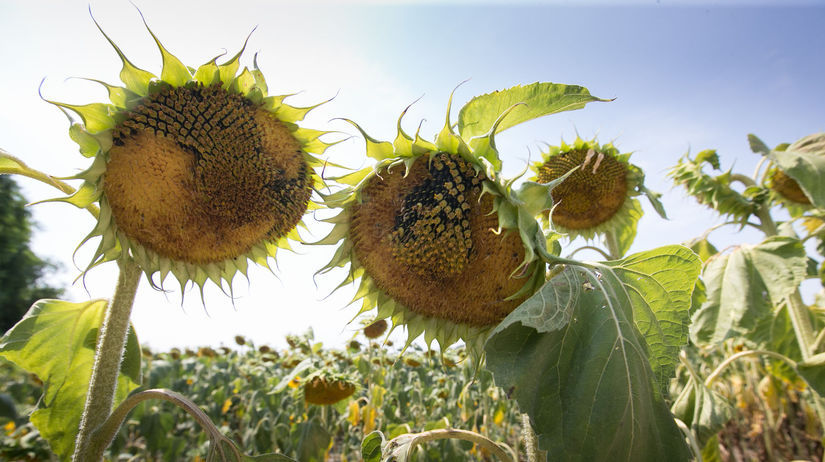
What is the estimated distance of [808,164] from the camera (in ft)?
10.7

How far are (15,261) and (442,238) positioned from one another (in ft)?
127

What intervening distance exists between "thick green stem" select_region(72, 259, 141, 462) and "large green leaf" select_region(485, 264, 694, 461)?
139 centimetres

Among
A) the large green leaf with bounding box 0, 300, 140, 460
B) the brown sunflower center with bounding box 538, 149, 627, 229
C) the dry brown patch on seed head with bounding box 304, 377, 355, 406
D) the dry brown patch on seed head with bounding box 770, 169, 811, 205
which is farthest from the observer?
the dry brown patch on seed head with bounding box 770, 169, 811, 205

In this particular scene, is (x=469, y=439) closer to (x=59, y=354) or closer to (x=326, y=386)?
(x=59, y=354)

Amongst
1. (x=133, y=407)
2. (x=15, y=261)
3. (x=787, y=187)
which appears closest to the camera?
(x=133, y=407)

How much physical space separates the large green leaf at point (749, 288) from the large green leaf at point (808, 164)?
0.38 m

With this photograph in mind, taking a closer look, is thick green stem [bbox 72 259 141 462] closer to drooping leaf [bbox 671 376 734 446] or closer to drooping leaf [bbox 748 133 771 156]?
drooping leaf [bbox 671 376 734 446]

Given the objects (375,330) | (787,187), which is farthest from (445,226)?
(787,187)

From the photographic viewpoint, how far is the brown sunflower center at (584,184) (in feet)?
9.23

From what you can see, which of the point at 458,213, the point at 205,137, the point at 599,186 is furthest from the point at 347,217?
the point at 599,186

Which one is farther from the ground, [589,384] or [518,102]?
[518,102]

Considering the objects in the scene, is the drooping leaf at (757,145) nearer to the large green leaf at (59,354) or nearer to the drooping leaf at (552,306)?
the drooping leaf at (552,306)

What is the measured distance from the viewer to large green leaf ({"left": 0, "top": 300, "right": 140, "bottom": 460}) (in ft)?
5.90

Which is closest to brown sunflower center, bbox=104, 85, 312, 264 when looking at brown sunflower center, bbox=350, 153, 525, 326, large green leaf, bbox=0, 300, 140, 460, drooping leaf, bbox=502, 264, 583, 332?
brown sunflower center, bbox=350, 153, 525, 326
